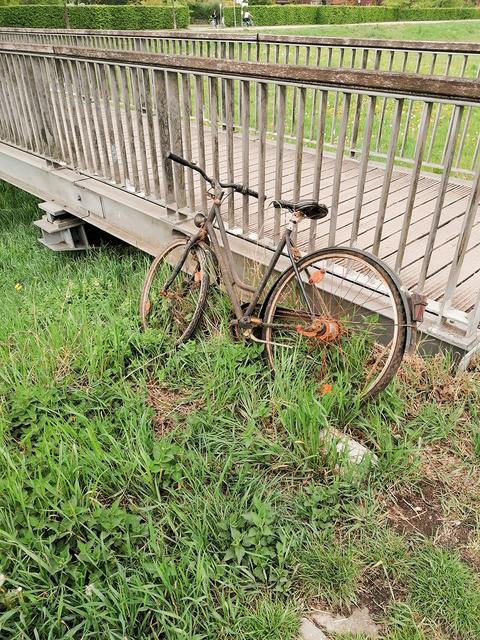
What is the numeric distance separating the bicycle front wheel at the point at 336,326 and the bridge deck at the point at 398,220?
36 cm

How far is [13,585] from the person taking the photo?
194 centimetres

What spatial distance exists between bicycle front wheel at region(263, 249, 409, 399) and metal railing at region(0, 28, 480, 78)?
183 centimetres

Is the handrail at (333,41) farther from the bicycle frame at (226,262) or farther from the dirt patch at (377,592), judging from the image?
the dirt patch at (377,592)

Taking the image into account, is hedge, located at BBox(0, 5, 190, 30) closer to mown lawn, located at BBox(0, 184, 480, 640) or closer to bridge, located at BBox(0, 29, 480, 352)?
bridge, located at BBox(0, 29, 480, 352)

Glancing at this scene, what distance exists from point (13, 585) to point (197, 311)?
1831 millimetres

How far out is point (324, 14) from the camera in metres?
39.3

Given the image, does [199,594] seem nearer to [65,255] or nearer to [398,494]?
[398,494]

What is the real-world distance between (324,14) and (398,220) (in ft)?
139

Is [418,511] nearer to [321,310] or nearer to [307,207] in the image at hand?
[321,310]

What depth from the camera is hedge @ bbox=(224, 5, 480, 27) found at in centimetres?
3738

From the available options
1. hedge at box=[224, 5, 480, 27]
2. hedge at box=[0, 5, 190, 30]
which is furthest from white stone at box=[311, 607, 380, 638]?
hedge at box=[224, 5, 480, 27]

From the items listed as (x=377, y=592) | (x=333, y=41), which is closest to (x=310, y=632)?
(x=377, y=592)

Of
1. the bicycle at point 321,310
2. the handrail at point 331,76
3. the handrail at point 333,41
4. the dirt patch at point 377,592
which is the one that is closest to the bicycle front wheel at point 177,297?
the bicycle at point 321,310

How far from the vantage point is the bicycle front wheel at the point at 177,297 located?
3361mm
